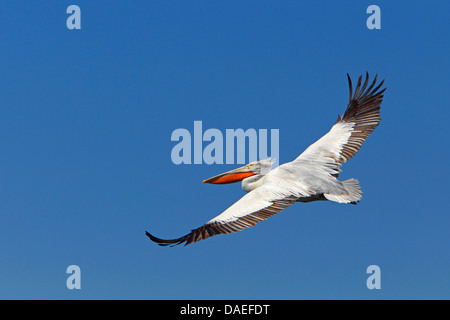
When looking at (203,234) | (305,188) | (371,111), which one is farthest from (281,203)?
(371,111)

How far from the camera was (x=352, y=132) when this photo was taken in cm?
1348

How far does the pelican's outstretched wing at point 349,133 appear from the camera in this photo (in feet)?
40.2

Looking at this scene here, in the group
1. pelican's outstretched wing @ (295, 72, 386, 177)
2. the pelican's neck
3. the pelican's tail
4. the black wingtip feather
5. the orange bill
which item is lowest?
the black wingtip feather

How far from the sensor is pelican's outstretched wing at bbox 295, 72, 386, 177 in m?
12.3

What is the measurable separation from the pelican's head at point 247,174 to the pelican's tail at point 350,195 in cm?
177

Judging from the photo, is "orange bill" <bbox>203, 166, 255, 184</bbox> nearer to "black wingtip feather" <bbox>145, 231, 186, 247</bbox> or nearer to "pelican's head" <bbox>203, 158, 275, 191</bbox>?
"pelican's head" <bbox>203, 158, 275, 191</bbox>

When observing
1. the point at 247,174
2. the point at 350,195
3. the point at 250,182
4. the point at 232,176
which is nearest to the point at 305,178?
the point at 350,195

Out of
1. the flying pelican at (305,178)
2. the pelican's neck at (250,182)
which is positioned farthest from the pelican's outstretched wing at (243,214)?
the pelican's neck at (250,182)

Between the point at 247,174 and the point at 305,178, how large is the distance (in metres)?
1.83

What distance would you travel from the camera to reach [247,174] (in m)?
12.4

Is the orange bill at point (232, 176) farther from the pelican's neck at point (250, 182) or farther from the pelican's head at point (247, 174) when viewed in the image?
the pelican's neck at point (250, 182)

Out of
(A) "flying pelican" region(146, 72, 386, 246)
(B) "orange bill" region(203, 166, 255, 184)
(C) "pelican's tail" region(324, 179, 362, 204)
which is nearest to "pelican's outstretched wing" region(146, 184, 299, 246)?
(A) "flying pelican" region(146, 72, 386, 246)

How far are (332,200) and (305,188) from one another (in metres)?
0.59

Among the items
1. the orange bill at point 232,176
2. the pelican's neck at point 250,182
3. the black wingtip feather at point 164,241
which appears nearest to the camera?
the black wingtip feather at point 164,241
